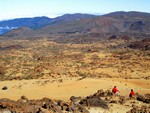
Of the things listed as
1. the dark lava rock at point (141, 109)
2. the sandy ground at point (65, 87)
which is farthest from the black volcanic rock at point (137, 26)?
the dark lava rock at point (141, 109)

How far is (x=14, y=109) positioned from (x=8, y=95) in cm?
718

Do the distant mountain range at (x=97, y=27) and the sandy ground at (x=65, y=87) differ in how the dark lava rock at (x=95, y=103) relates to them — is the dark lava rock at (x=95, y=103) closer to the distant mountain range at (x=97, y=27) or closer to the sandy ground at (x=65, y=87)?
the sandy ground at (x=65, y=87)

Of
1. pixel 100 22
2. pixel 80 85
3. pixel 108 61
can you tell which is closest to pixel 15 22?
pixel 100 22

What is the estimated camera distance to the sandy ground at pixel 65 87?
20391 millimetres

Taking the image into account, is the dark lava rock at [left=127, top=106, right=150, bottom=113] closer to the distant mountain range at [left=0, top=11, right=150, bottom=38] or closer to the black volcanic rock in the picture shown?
the distant mountain range at [left=0, top=11, right=150, bottom=38]

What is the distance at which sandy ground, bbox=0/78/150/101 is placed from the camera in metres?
20.4

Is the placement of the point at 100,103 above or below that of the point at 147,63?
above

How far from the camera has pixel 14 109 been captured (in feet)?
42.0

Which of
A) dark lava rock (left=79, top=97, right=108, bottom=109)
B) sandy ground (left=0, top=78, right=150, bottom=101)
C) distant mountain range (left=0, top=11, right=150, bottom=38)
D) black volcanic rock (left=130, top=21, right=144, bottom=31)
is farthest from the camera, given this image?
distant mountain range (left=0, top=11, right=150, bottom=38)

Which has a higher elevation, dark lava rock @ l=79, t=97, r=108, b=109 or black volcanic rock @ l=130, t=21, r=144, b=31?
dark lava rock @ l=79, t=97, r=108, b=109

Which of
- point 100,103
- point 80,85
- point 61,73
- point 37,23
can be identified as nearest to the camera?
point 100,103

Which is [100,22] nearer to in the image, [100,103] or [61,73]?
[61,73]

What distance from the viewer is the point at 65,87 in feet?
73.0

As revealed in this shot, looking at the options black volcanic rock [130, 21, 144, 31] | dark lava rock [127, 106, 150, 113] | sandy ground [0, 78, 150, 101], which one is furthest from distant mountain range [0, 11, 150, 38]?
dark lava rock [127, 106, 150, 113]
